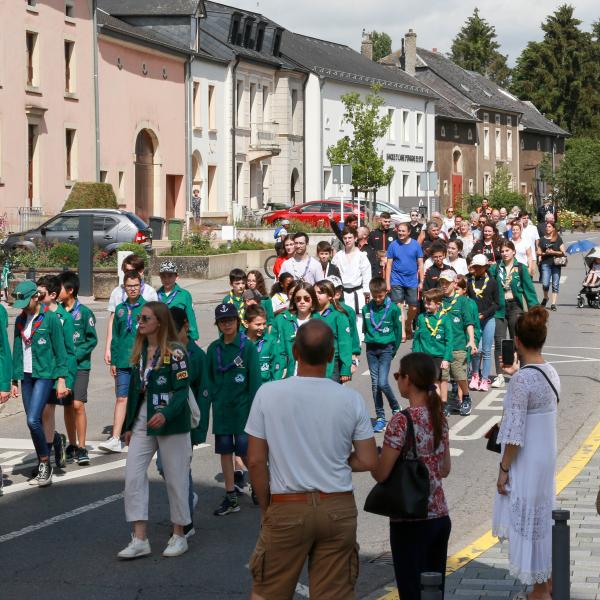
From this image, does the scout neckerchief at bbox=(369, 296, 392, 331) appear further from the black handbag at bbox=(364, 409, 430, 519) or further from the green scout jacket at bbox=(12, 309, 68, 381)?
the black handbag at bbox=(364, 409, 430, 519)

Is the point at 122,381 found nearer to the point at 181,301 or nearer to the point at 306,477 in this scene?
the point at 181,301

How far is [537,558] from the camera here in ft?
23.7

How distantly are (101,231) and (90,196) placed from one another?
774cm

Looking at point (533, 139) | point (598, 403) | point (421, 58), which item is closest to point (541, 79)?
point (533, 139)

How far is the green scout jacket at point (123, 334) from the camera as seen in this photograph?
1248 centimetres

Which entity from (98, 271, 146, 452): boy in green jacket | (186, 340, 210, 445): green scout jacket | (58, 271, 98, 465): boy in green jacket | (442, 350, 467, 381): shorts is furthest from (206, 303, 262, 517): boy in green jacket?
(442, 350, 467, 381): shorts

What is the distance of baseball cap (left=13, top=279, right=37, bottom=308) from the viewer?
11312mm

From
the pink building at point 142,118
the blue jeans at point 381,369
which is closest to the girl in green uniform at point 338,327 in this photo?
the blue jeans at point 381,369

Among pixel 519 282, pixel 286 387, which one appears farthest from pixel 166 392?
pixel 519 282

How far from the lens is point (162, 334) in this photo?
8.88m

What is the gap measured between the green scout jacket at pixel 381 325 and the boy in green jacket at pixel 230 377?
3.95 meters

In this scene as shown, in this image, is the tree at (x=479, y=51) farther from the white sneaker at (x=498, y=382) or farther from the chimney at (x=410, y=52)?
the white sneaker at (x=498, y=382)

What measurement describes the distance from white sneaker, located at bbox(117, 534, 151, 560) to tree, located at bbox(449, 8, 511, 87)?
349ft

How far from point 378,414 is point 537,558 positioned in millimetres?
6973
